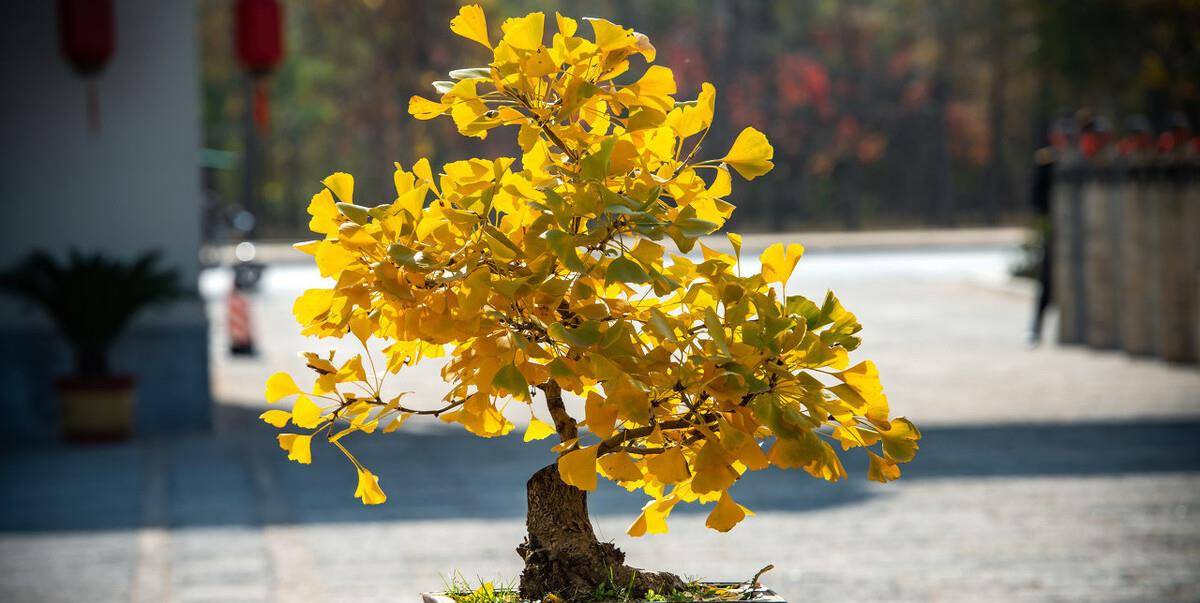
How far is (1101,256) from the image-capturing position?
43.0 ft

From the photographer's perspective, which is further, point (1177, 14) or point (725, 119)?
point (725, 119)

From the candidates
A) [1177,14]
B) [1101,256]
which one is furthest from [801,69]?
[1101,256]

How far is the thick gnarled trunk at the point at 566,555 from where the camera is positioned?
2178 millimetres

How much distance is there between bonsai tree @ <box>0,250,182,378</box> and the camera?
30.3 feet

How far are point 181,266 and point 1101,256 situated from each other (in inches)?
294

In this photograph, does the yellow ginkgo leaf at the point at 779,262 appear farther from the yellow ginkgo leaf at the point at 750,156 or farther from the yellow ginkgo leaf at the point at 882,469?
the yellow ginkgo leaf at the point at 882,469

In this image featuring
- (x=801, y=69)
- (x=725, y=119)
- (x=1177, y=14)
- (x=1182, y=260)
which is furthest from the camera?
(x=801, y=69)

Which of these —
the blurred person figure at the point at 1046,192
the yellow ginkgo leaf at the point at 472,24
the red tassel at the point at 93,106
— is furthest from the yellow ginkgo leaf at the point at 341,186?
the blurred person figure at the point at 1046,192

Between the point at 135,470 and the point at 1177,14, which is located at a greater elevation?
the point at 1177,14

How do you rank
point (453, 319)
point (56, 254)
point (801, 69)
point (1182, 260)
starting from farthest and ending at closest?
point (801, 69), point (1182, 260), point (56, 254), point (453, 319)

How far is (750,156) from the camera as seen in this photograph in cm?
202

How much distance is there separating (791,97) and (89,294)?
34319 mm

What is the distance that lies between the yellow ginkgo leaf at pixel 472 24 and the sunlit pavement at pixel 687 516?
152 inches

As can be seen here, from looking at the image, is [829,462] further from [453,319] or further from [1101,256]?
[1101,256]
